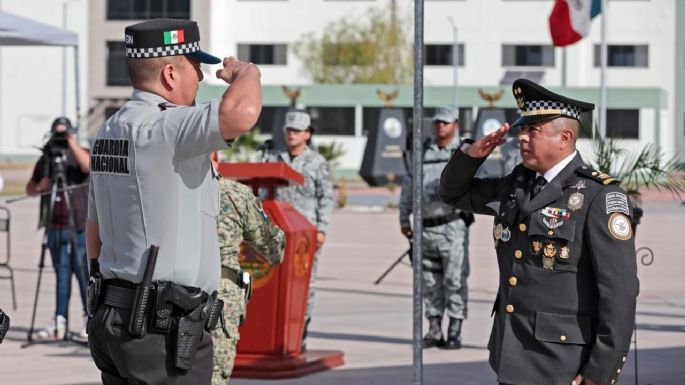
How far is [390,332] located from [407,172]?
4.88ft

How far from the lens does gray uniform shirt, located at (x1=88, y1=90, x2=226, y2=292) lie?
4441 mm

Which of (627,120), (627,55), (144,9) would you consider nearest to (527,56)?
(627,55)

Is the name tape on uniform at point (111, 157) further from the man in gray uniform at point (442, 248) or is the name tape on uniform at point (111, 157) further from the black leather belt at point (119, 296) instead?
the man in gray uniform at point (442, 248)

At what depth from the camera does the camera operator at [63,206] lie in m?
10.9

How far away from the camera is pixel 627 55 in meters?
67.1

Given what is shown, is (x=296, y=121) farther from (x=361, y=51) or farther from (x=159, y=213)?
(x=361, y=51)

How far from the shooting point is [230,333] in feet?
21.2

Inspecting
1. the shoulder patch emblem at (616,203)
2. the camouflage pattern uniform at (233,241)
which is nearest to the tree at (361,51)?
the camouflage pattern uniform at (233,241)

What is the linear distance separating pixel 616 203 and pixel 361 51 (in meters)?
63.6

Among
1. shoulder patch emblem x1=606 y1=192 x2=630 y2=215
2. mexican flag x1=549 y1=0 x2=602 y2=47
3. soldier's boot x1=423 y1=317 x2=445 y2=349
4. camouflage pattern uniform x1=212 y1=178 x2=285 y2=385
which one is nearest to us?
shoulder patch emblem x1=606 y1=192 x2=630 y2=215

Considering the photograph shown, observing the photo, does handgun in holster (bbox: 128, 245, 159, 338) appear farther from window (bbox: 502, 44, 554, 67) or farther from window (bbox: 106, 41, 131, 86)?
window (bbox: 106, 41, 131, 86)

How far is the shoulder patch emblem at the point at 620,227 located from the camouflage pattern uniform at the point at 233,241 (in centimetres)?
215

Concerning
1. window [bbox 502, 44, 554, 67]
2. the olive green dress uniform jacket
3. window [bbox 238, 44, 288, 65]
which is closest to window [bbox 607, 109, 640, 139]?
window [bbox 502, 44, 554, 67]

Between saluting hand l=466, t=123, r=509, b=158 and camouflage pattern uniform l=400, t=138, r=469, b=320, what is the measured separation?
550 centimetres
